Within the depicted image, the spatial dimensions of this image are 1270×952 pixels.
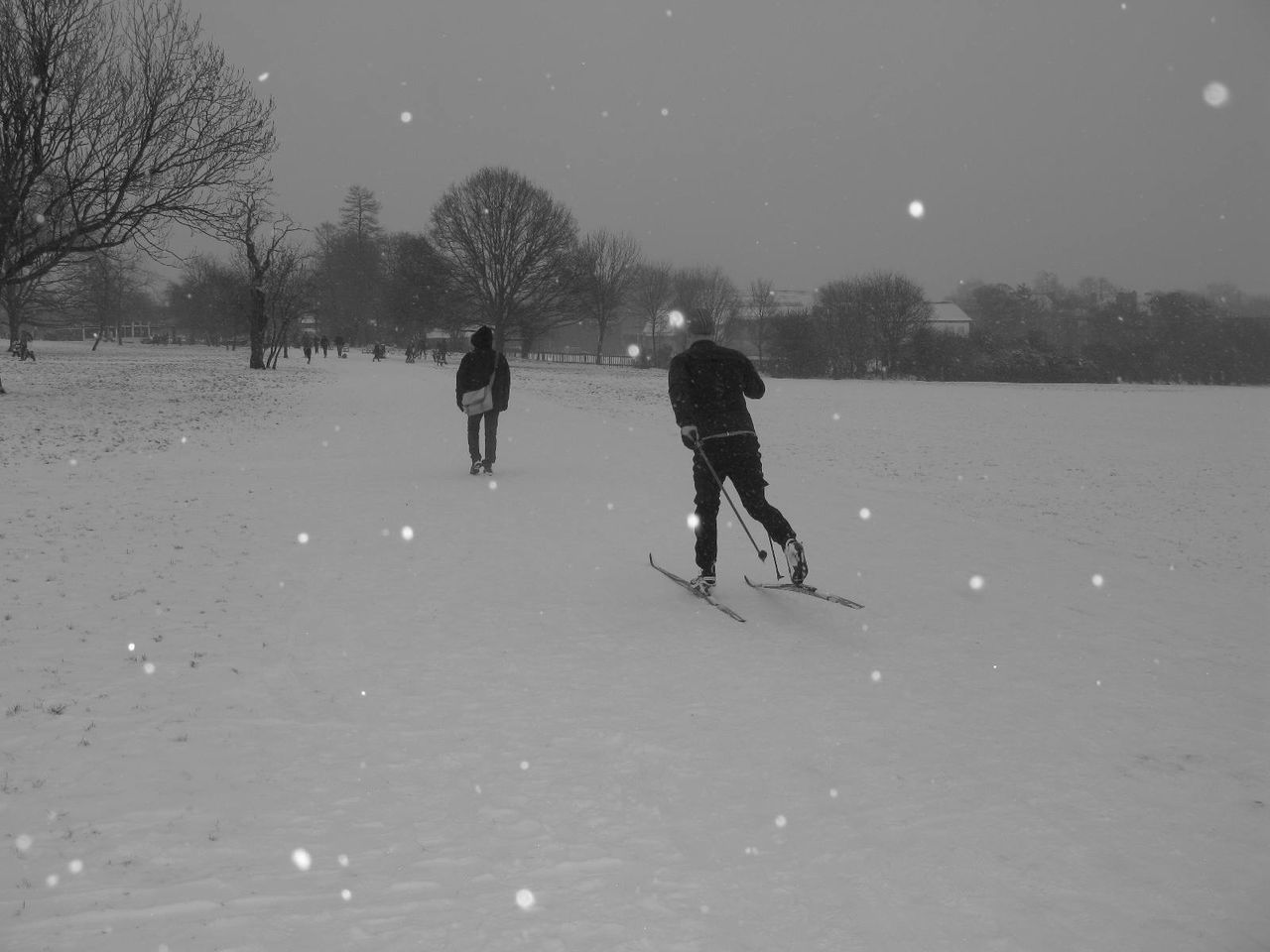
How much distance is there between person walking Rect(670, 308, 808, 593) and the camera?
583cm

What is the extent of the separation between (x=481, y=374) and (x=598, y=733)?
25.6 feet

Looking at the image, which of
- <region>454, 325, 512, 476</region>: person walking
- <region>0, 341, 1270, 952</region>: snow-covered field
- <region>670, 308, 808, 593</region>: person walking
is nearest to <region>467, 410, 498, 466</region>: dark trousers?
<region>454, 325, 512, 476</region>: person walking

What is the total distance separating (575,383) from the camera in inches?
1687

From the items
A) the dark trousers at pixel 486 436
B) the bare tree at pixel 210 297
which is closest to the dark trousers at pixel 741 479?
the dark trousers at pixel 486 436

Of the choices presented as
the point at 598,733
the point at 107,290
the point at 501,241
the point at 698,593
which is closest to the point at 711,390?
the point at 698,593

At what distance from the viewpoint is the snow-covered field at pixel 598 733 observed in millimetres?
2594

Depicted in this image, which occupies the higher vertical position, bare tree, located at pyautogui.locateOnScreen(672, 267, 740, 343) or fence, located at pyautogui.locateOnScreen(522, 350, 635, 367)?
bare tree, located at pyautogui.locateOnScreen(672, 267, 740, 343)

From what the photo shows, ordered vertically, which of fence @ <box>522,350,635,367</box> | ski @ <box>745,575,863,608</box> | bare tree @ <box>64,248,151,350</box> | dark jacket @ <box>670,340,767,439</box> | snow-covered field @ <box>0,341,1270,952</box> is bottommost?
snow-covered field @ <box>0,341,1270,952</box>

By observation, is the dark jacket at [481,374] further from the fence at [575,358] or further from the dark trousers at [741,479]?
the fence at [575,358]

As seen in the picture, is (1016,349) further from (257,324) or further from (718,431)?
(718,431)

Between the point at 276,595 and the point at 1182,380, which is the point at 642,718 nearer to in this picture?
the point at 276,595

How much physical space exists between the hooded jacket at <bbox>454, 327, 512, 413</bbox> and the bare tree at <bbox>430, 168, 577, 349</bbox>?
4509cm

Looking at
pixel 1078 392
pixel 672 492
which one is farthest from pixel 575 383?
pixel 672 492

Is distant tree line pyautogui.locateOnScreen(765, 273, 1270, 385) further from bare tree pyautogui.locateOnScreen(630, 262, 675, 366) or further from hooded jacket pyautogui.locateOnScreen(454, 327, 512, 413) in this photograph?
hooded jacket pyautogui.locateOnScreen(454, 327, 512, 413)
